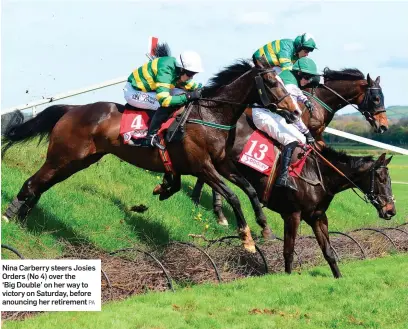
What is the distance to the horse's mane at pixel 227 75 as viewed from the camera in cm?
876

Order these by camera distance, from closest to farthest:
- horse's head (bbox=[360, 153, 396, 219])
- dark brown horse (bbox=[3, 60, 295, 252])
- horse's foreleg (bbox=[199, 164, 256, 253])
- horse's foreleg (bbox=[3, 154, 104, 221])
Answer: horse's foreleg (bbox=[199, 164, 256, 253])
dark brown horse (bbox=[3, 60, 295, 252])
horse's head (bbox=[360, 153, 396, 219])
horse's foreleg (bbox=[3, 154, 104, 221])

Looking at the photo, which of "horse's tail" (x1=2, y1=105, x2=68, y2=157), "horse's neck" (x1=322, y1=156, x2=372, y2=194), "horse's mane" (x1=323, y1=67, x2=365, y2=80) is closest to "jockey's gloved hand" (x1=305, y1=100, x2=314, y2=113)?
"horse's mane" (x1=323, y1=67, x2=365, y2=80)

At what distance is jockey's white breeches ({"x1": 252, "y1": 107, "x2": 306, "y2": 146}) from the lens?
900 cm

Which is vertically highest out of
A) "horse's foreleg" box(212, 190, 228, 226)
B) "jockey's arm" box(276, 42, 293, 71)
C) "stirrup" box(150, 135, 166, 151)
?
"jockey's arm" box(276, 42, 293, 71)

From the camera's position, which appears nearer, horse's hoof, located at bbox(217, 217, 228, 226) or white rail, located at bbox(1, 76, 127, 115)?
horse's hoof, located at bbox(217, 217, 228, 226)

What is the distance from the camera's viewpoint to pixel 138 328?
6016 mm

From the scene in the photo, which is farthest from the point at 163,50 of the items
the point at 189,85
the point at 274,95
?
the point at 274,95

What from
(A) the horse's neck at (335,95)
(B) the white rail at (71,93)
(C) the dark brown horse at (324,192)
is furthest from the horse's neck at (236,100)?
(B) the white rail at (71,93)

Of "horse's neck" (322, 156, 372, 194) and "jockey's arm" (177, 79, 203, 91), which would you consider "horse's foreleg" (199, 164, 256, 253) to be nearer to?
"jockey's arm" (177, 79, 203, 91)

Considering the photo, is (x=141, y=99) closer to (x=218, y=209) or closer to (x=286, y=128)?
(x=286, y=128)

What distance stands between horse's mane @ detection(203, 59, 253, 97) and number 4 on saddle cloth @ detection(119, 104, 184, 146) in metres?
0.52

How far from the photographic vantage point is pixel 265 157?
29.8 ft

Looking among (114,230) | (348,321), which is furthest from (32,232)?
(348,321)

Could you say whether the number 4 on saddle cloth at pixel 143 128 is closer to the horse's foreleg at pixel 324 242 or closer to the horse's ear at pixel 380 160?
the horse's foreleg at pixel 324 242
